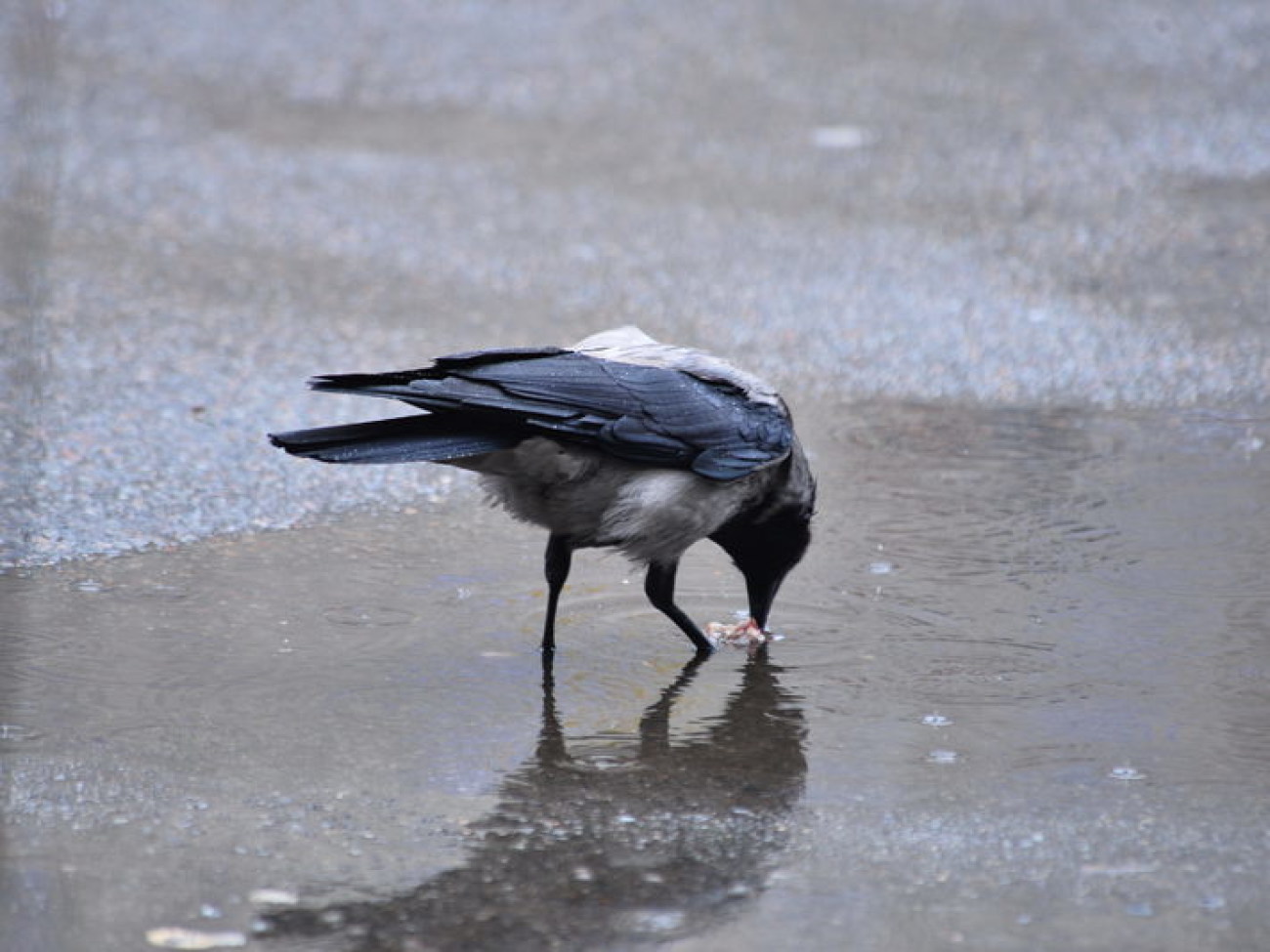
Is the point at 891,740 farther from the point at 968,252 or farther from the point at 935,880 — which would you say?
the point at 968,252

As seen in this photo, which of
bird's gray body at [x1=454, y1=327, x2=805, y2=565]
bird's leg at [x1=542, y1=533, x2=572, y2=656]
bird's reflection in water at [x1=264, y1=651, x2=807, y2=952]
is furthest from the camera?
bird's leg at [x1=542, y1=533, x2=572, y2=656]

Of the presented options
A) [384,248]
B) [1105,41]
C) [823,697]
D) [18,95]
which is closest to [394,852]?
[823,697]

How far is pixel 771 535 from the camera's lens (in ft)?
15.9

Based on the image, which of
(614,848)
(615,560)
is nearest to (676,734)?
(614,848)

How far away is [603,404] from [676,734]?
86 centimetres

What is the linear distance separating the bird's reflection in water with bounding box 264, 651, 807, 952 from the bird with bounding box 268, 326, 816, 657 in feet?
1.64

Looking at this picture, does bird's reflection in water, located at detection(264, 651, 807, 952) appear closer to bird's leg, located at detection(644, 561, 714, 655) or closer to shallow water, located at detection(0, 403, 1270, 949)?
shallow water, located at detection(0, 403, 1270, 949)

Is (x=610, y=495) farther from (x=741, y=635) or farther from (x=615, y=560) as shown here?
(x=615, y=560)

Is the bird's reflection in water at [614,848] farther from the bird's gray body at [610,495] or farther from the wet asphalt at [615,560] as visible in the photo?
the bird's gray body at [610,495]

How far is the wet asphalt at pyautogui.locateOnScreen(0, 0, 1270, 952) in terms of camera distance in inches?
134

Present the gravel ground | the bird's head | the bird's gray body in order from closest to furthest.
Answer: the bird's gray body → the bird's head → the gravel ground

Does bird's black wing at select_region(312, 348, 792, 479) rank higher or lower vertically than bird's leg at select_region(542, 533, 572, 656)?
higher

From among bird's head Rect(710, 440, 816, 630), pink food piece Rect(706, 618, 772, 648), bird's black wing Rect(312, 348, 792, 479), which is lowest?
pink food piece Rect(706, 618, 772, 648)

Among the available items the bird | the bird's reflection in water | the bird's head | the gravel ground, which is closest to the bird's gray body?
the bird
